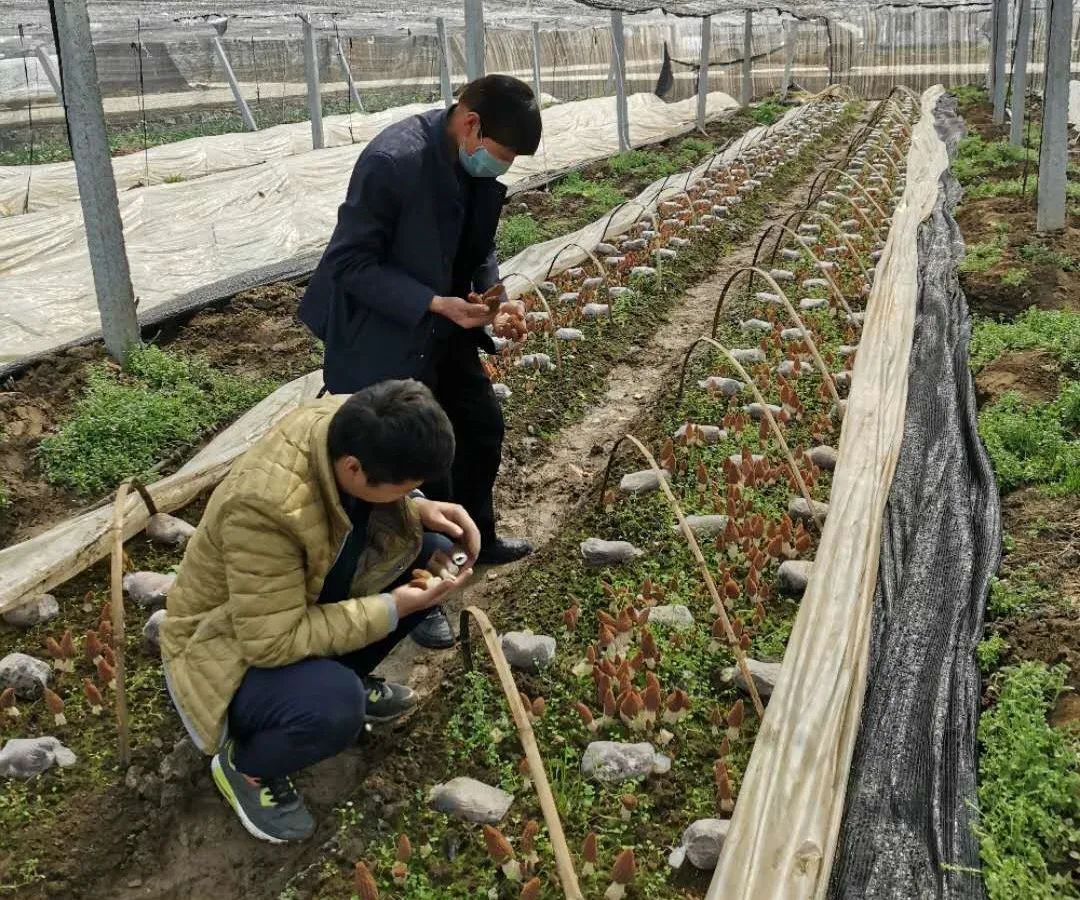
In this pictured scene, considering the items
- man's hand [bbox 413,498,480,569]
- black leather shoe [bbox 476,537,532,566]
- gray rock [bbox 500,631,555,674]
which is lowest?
gray rock [bbox 500,631,555,674]

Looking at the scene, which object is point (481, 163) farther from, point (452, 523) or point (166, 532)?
point (166, 532)

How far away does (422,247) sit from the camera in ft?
9.45

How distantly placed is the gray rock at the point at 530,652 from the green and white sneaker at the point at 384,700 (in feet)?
1.17

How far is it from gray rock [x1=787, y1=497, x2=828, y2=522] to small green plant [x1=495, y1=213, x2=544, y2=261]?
449 cm

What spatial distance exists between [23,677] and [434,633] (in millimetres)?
1277

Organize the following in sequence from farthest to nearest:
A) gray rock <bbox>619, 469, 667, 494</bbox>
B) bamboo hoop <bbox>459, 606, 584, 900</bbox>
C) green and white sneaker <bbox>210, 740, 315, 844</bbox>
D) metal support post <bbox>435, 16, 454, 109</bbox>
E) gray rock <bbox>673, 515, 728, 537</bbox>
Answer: metal support post <bbox>435, 16, 454, 109</bbox>, gray rock <bbox>619, 469, 667, 494</bbox>, gray rock <bbox>673, 515, 728, 537</bbox>, green and white sneaker <bbox>210, 740, 315, 844</bbox>, bamboo hoop <bbox>459, 606, 584, 900</bbox>

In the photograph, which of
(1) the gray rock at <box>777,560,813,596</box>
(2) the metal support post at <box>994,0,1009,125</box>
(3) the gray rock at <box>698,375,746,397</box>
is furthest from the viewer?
(2) the metal support post at <box>994,0,1009,125</box>

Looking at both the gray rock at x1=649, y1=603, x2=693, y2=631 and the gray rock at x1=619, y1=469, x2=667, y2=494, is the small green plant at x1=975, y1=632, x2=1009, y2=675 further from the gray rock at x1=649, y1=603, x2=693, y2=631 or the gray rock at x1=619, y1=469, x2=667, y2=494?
the gray rock at x1=619, y1=469, x2=667, y2=494

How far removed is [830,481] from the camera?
418 cm

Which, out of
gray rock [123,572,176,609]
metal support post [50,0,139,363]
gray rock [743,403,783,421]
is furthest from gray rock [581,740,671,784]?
metal support post [50,0,139,363]

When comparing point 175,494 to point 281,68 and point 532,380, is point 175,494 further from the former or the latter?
point 281,68

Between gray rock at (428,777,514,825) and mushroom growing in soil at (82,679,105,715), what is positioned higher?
mushroom growing in soil at (82,679,105,715)

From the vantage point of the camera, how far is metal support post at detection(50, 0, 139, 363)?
481 cm

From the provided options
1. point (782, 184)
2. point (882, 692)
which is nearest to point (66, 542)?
point (882, 692)
